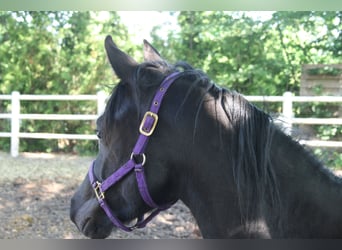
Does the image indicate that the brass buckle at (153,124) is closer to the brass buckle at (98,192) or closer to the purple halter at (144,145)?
the purple halter at (144,145)

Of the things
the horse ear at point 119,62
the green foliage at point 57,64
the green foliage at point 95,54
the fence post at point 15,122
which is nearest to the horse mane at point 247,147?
the horse ear at point 119,62

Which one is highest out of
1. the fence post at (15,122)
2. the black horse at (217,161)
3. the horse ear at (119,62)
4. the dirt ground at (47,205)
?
the horse ear at (119,62)

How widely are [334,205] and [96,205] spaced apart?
0.60 metres

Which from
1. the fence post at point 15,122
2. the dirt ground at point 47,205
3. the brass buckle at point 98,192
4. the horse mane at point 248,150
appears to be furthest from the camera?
the fence post at point 15,122

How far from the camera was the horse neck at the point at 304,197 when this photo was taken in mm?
859

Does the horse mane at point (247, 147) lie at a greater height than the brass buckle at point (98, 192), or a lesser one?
greater

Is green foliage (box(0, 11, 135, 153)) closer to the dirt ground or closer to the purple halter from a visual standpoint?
the dirt ground

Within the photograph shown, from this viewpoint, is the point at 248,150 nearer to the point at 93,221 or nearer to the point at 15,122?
the point at 93,221

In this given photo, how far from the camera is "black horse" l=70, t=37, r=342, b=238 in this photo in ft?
2.82

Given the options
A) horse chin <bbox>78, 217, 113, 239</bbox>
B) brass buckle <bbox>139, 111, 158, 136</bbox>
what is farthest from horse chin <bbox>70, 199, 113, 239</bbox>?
brass buckle <bbox>139, 111, 158, 136</bbox>

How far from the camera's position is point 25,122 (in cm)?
431

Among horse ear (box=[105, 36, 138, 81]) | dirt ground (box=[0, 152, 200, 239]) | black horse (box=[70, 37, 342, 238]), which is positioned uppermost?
horse ear (box=[105, 36, 138, 81])
